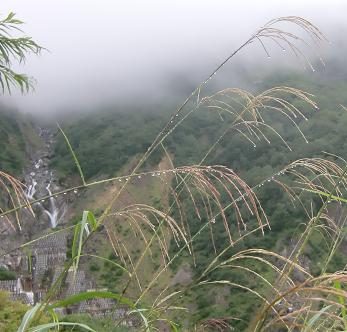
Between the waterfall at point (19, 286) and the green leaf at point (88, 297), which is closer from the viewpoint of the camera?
the green leaf at point (88, 297)

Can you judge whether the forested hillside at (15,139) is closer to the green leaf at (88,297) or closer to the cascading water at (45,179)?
the cascading water at (45,179)

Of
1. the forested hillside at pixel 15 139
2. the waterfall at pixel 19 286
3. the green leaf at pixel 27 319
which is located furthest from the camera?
the forested hillside at pixel 15 139

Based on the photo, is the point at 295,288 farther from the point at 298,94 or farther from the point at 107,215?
the point at 298,94

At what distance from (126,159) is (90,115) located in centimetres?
3958

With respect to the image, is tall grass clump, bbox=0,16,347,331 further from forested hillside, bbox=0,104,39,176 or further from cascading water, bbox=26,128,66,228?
forested hillside, bbox=0,104,39,176

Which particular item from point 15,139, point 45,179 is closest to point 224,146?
point 45,179

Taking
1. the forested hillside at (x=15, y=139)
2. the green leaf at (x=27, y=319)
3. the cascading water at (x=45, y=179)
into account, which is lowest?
the cascading water at (x=45, y=179)

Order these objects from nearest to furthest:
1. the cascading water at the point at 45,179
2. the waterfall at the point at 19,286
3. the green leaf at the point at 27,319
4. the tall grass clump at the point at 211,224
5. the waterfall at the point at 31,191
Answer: the green leaf at the point at 27,319, the tall grass clump at the point at 211,224, the waterfall at the point at 31,191, the waterfall at the point at 19,286, the cascading water at the point at 45,179

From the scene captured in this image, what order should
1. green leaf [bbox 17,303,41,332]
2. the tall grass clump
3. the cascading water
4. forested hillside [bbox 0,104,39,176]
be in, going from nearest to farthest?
green leaf [bbox 17,303,41,332] → the tall grass clump → the cascading water → forested hillside [bbox 0,104,39,176]

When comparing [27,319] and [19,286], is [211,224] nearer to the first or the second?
[27,319]

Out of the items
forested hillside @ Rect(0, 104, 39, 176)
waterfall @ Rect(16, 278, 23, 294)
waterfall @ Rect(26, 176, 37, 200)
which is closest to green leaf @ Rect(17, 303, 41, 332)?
waterfall @ Rect(26, 176, 37, 200)

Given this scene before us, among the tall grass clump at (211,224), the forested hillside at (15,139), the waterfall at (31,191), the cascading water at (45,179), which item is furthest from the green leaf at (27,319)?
the forested hillside at (15,139)

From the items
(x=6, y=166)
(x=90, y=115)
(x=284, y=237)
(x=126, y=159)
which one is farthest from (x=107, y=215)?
(x=90, y=115)

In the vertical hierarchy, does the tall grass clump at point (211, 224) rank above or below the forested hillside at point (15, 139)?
above
